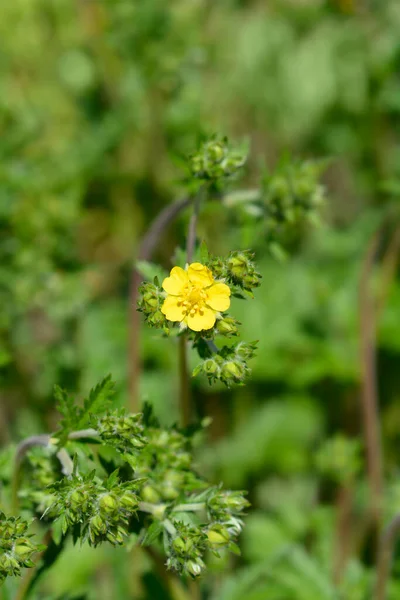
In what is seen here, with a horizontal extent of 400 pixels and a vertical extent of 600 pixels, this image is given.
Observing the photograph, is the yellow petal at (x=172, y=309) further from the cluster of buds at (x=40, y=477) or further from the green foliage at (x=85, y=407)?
the cluster of buds at (x=40, y=477)

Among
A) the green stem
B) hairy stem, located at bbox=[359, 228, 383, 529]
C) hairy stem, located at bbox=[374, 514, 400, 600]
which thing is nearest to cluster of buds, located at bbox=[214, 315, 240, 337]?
the green stem

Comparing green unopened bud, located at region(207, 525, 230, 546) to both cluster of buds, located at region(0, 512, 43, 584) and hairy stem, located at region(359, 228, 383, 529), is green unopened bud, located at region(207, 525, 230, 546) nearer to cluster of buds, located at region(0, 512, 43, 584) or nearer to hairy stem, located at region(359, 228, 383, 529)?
cluster of buds, located at region(0, 512, 43, 584)

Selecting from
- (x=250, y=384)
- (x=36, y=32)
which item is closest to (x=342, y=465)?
(x=250, y=384)

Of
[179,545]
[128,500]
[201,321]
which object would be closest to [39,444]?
[128,500]

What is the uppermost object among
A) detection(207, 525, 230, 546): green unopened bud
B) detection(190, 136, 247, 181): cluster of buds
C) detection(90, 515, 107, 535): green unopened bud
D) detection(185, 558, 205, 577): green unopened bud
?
detection(190, 136, 247, 181): cluster of buds

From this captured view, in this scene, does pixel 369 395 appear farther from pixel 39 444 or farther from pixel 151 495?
pixel 39 444
